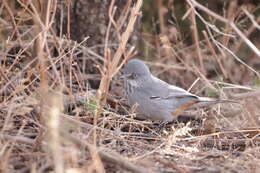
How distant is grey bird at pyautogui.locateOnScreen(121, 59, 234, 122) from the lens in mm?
5578

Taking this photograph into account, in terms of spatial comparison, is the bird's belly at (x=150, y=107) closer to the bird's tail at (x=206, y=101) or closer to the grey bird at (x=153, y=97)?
the grey bird at (x=153, y=97)

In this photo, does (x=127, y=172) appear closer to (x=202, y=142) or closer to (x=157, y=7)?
(x=202, y=142)

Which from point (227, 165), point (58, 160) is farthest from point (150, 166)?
point (58, 160)

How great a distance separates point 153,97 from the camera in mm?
5629

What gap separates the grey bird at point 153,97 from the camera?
→ 5.58 metres

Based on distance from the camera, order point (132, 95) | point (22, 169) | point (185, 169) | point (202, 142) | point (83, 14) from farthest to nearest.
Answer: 1. point (83, 14)
2. point (132, 95)
3. point (202, 142)
4. point (185, 169)
5. point (22, 169)

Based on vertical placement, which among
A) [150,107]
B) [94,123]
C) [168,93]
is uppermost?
[94,123]

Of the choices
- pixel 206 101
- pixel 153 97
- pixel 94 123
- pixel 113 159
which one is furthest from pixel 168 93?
pixel 113 159

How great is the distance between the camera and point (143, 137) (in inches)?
188

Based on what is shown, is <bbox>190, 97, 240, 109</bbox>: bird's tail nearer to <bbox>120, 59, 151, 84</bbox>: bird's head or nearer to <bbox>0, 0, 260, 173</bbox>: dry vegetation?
<bbox>0, 0, 260, 173</bbox>: dry vegetation

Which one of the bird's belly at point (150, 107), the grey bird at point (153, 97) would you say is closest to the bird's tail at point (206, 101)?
the grey bird at point (153, 97)

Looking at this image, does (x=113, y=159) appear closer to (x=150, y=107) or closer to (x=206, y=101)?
(x=150, y=107)

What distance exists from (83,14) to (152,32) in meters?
2.11

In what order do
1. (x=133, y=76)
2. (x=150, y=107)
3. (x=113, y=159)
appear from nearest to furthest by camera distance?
1. (x=113, y=159)
2. (x=150, y=107)
3. (x=133, y=76)
